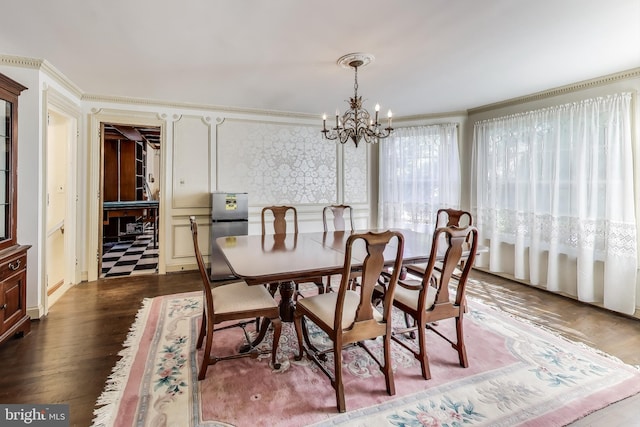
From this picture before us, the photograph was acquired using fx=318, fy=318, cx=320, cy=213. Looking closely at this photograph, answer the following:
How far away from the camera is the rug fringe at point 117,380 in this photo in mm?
1672

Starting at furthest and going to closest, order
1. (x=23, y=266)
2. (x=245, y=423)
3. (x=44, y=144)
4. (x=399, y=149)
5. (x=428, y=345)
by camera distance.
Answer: (x=399, y=149) < (x=44, y=144) < (x=23, y=266) < (x=428, y=345) < (x=245, y=423)

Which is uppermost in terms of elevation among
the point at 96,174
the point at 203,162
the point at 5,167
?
the point at 203,162

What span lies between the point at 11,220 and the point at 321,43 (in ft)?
9.43

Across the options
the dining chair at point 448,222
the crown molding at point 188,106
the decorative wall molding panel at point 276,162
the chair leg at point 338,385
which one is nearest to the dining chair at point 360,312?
the chair leg at point 338,385

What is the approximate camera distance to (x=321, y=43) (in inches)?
99.0

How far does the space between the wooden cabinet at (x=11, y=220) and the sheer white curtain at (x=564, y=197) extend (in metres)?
5.08

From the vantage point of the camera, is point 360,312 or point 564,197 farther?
point 564,197

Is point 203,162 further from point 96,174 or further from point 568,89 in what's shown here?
point 568,89

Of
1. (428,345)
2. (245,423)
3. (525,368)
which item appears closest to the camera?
(245,423)

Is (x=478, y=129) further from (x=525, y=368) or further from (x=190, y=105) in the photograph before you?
(x=190, y=105)

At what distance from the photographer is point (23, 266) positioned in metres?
2.63

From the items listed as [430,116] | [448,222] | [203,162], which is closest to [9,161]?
[203,162]

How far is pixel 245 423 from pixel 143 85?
11.7 feet

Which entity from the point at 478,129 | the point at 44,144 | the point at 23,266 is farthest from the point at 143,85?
the point at 478,129
